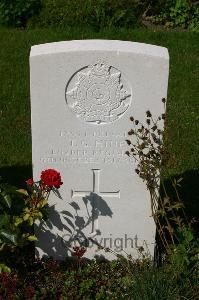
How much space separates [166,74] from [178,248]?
3.87ft

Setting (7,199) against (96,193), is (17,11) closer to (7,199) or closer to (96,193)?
(96,193)

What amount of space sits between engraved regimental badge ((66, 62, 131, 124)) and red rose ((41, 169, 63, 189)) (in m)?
0.41

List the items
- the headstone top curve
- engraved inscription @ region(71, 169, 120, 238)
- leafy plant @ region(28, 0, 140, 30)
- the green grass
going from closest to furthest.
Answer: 1. the headstone top curve
2. engraved inscription @ region(71, 169, 120, 238)
3. the green grass
4. leafy plant @ region(28, 0, 140, 30)

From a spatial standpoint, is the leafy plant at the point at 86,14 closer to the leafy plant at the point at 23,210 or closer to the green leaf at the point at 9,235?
the leafy plant at the point at 23,210

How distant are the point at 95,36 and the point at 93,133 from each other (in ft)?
15.6

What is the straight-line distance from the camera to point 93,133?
425cm

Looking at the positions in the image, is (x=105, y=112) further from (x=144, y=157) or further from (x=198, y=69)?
(x=198, y=69)

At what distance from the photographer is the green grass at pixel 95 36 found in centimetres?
617

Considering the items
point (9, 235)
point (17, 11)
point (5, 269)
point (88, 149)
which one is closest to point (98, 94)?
point (88, 149)

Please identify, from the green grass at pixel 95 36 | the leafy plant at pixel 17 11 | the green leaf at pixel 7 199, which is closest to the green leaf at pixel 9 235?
the green leaf at pixel 7 199

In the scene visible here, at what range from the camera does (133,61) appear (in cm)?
400

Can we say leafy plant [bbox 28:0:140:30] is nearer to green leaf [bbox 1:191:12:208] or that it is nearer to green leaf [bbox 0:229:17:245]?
green leaf [bbox 1:191:12:208]

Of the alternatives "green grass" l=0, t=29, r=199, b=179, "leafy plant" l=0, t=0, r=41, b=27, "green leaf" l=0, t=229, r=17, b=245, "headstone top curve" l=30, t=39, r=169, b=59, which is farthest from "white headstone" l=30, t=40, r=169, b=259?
"leafy plant" l=0, t=0, r=41, b=27

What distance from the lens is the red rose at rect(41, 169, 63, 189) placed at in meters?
4.08
